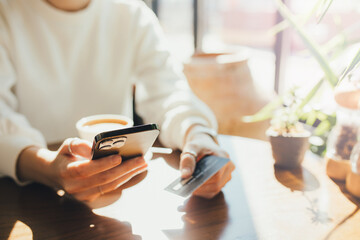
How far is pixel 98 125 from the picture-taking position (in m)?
0.80

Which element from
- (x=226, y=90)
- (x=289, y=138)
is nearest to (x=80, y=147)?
(x=289, y=138)

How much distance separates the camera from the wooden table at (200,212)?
0.58 metres

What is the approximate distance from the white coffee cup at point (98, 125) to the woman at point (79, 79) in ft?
0.26

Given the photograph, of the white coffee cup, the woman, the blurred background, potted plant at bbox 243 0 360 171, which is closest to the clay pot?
the blurred background

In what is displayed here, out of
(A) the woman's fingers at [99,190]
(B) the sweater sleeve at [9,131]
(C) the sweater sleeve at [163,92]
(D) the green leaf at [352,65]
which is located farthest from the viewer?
(C) the sweater sleeve at [163,92]

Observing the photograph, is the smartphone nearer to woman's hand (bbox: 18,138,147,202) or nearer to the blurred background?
woman's hand (bbox: 18,138,147,202)

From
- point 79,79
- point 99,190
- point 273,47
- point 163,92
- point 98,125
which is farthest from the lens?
point 273,47

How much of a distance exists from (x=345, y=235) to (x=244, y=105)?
104 centimetres

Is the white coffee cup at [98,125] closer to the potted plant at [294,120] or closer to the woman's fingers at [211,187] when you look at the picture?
the woman's fingers at [211,187]

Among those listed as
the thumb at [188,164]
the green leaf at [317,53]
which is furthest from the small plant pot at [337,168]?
the thumb at [188,164]

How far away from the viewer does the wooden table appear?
0.58 m

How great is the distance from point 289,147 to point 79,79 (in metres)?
0.79

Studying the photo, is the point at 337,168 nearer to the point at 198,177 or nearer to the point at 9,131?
the point at 198,177

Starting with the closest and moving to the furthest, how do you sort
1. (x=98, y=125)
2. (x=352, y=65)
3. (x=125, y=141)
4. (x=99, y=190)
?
(x=352, y=65) → (x=125, y=141) → (x=99, y=190) → (x=98, y=125)
